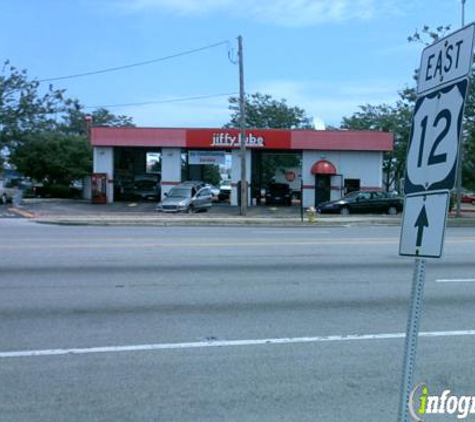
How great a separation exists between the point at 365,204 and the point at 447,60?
29.4m

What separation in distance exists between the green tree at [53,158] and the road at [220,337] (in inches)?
1445

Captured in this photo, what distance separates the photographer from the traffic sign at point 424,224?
120 inches

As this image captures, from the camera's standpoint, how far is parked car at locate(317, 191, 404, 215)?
31844 mm

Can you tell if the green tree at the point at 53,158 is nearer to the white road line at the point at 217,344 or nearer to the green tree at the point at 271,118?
the green tree at the point at 271,118

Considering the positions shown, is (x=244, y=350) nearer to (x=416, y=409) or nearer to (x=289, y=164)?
(x=416, y=409)

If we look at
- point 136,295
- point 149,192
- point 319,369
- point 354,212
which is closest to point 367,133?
point 354,212

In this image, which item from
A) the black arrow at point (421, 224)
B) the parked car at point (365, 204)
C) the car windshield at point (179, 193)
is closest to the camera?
the black arrow at point (421, 224)

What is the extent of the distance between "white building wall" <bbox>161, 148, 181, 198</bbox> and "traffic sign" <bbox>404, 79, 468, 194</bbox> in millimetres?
35726

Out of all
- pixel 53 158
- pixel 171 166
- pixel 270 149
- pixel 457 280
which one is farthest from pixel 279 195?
pixel 457 280

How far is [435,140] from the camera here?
3.12 m

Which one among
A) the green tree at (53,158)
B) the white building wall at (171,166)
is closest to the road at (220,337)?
the white building wall at (171,166)

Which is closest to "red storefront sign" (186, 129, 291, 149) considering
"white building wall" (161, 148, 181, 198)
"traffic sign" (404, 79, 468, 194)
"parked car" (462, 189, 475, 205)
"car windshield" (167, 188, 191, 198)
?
"white building wall" (161, 148, 181, 198)

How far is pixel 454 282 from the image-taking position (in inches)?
374

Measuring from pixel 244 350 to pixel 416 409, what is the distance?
6.07ft
